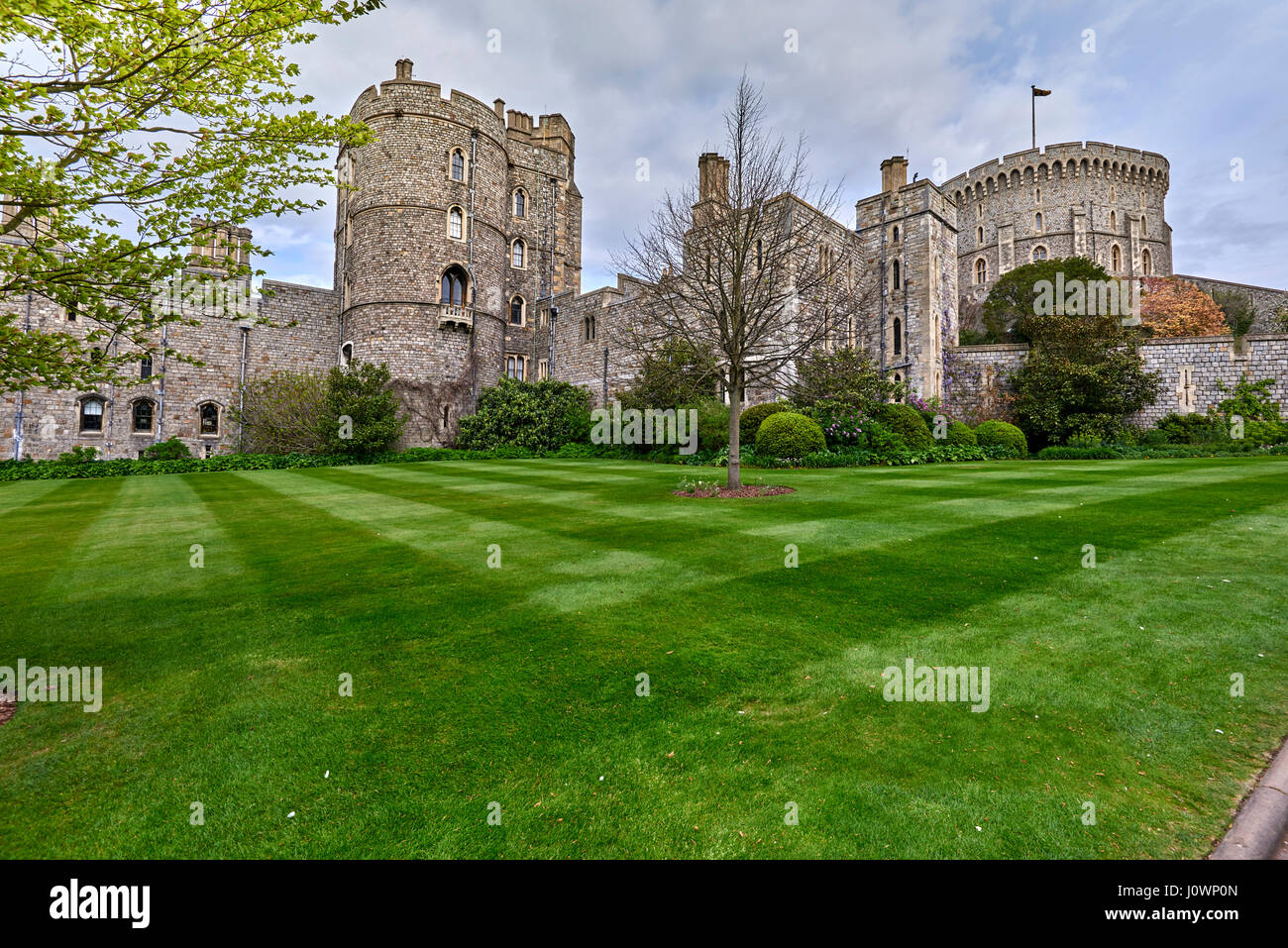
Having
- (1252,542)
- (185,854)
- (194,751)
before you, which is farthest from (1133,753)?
(1252,542)

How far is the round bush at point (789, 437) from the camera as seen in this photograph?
19.6 meters

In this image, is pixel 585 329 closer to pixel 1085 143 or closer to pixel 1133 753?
pixel 1133 753

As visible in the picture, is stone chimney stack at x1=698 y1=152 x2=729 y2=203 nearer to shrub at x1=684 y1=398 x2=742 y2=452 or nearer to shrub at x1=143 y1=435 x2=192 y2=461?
shrub at x1=684 y1=398 x2=742 y2=452

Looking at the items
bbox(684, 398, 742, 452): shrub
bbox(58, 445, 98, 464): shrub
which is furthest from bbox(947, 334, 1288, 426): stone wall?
bbox(58, 445, 98, 464): shrub

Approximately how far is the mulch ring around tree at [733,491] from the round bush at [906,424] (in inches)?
441

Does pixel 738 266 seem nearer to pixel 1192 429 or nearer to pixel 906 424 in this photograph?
pixel 906 424

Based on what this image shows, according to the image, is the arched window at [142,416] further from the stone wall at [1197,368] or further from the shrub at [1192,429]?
the shrub at [1192,429]

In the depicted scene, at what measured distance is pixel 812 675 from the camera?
391cm

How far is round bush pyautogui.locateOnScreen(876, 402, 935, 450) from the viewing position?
21.8 meters

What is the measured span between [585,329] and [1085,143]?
50169 millimetres

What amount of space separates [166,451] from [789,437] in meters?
29.7

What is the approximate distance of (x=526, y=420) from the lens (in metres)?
31.1

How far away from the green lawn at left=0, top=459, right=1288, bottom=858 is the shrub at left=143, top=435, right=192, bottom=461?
2512 centimetres

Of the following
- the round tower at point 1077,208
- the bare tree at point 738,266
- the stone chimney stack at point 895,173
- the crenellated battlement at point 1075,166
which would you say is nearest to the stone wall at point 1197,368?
the stone chimney stack at point 895,173
